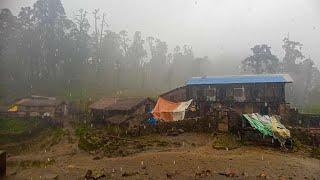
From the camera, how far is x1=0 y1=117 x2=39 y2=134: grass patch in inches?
1652

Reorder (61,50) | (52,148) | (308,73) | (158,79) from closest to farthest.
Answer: (52,148), (61,50), (308,73), (158,79)

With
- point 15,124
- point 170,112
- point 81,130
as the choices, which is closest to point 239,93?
point 170,112

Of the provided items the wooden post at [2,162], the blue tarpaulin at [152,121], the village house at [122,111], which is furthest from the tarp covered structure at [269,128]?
the wooden post at [2,162]

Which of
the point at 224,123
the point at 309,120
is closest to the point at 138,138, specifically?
the point at 224,123

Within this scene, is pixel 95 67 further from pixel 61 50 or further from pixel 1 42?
pixel 1 42

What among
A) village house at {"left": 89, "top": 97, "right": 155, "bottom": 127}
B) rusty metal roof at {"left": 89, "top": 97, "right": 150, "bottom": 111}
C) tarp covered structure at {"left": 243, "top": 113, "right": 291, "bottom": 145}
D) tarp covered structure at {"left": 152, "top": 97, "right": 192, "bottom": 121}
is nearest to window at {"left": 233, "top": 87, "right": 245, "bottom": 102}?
tarp covered structure at {"left": 152, "top": 97, "right": 192, "bottom": 121}

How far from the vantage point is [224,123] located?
32.8 metres

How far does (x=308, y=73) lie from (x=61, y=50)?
51.6m

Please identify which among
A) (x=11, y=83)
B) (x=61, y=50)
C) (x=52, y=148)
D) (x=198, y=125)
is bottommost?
(x=52, y=148)

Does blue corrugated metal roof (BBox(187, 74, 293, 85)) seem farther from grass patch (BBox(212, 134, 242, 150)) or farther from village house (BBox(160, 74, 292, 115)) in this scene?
grass patch (BBox(212, 134, 242, 150))

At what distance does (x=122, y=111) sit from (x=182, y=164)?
20509 millimetres

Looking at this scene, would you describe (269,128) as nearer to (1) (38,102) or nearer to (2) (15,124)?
(2) (15,124)

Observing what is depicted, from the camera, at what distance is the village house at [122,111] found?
4097cm

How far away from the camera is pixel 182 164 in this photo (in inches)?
945
